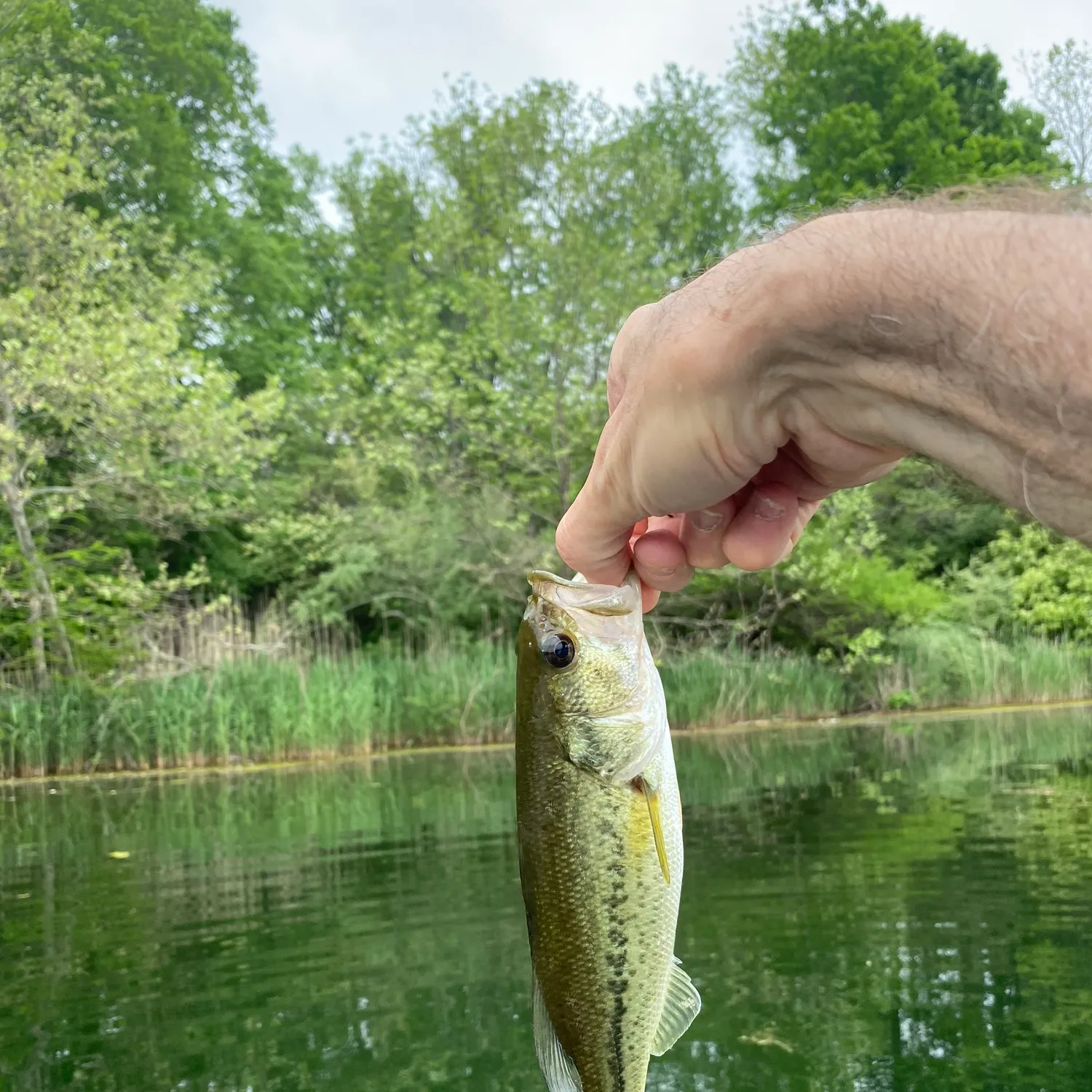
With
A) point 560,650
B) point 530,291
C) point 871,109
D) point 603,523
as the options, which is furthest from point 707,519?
point 871,109

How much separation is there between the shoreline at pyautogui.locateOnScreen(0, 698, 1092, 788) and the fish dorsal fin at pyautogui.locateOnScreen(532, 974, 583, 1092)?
11.0 metres

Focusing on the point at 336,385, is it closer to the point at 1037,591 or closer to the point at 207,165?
the point at 207,165

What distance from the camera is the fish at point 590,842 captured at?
1.79 meters

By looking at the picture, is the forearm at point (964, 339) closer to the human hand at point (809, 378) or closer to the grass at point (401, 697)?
the human hand at point (809, 378)

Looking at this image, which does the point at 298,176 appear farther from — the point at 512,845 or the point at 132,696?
the point at 512,845

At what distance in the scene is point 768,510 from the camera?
6.23 feet

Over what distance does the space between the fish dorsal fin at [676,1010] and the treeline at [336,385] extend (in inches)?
459

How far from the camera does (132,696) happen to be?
1294 cm

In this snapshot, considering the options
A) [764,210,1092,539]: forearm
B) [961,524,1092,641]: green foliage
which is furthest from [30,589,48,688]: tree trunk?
[961,524,1092,641]: green foliage

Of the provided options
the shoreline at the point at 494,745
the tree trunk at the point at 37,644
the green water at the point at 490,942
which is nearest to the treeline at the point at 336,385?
the tree trunk at the point at 37,644

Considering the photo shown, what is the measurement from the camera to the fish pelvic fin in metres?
1.76

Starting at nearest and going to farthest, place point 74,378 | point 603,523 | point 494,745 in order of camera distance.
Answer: point 603,523, point 74,378, point 494,745

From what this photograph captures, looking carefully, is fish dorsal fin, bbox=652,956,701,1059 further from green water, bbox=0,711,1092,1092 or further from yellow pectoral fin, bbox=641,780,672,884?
green water, bbox=0,711,1092,1092

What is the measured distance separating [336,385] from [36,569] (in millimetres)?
9500
